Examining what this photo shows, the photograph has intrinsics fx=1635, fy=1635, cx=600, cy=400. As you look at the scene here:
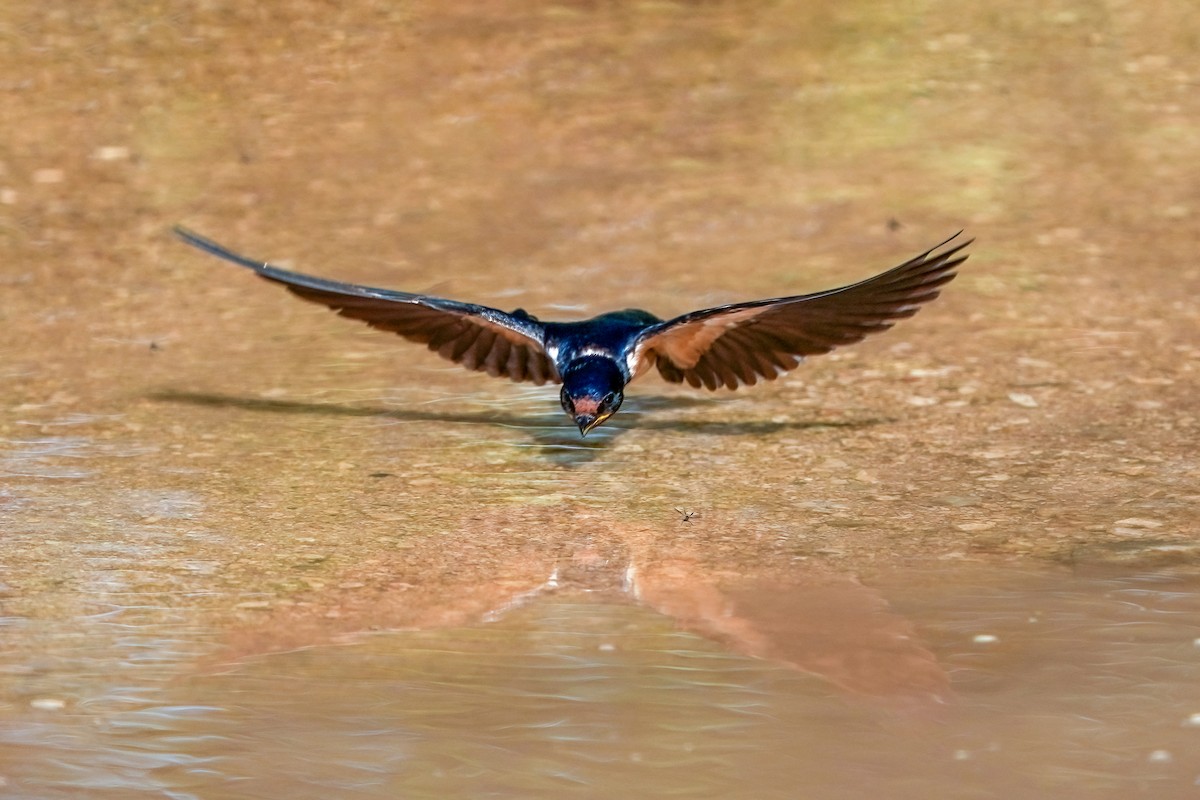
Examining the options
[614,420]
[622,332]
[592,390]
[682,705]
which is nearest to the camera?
[682,705]

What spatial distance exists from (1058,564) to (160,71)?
7.10m

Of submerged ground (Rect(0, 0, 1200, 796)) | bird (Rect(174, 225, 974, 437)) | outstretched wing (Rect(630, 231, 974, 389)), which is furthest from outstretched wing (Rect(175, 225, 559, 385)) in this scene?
outstretched wing (Rect(630, 231, 974, 389))

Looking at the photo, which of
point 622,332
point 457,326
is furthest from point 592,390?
point 457,326

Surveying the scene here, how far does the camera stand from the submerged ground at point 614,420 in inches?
164

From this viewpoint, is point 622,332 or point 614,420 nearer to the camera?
point 622,332

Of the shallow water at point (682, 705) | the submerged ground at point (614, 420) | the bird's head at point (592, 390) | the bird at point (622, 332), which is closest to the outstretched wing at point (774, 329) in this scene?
the bird at point (622, 332)

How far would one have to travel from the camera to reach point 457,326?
6.11m

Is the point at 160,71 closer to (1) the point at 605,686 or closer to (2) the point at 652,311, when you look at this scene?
(2) the point at 652,311

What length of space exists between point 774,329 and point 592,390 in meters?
0.67

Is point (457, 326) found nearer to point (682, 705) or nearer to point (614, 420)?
point (614, 420)

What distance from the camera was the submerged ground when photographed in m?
4.18

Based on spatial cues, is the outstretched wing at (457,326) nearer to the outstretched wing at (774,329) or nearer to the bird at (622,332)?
the bird at (622,332)

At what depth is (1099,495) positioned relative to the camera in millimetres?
5543

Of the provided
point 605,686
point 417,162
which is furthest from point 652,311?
point 605,686
